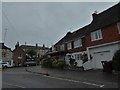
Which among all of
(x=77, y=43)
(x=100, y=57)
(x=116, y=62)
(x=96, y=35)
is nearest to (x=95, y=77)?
(x=116, y=62)

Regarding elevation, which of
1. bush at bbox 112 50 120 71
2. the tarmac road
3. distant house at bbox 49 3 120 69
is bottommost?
the tarmac road

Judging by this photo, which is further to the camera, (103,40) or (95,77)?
(103,40)

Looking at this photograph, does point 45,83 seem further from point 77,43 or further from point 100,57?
point 77,43

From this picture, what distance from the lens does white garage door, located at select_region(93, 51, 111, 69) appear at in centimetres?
2570

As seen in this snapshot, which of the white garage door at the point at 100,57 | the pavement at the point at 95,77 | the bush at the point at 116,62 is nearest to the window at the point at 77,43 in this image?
the white garage door at the point at 100,57

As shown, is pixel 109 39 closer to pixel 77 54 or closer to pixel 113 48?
pixel 113 48

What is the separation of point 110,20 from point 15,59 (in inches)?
2281

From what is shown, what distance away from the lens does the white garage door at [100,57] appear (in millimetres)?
25703

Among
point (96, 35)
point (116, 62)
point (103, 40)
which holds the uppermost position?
point (96, 35)

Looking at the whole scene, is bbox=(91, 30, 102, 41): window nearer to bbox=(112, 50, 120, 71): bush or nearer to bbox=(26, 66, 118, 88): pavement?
bbox=(112, 50, 120, 71): bush

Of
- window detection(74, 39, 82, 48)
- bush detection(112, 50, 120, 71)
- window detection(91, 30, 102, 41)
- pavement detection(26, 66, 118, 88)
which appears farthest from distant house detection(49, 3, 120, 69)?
window detection(74, 39, 82, 48)

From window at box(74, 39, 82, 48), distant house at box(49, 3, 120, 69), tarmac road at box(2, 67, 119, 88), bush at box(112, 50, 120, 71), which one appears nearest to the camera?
tarmac road at box(2, 67, 119, 88)

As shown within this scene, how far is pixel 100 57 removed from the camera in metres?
26.9

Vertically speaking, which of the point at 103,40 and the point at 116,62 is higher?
the point at 103,40
